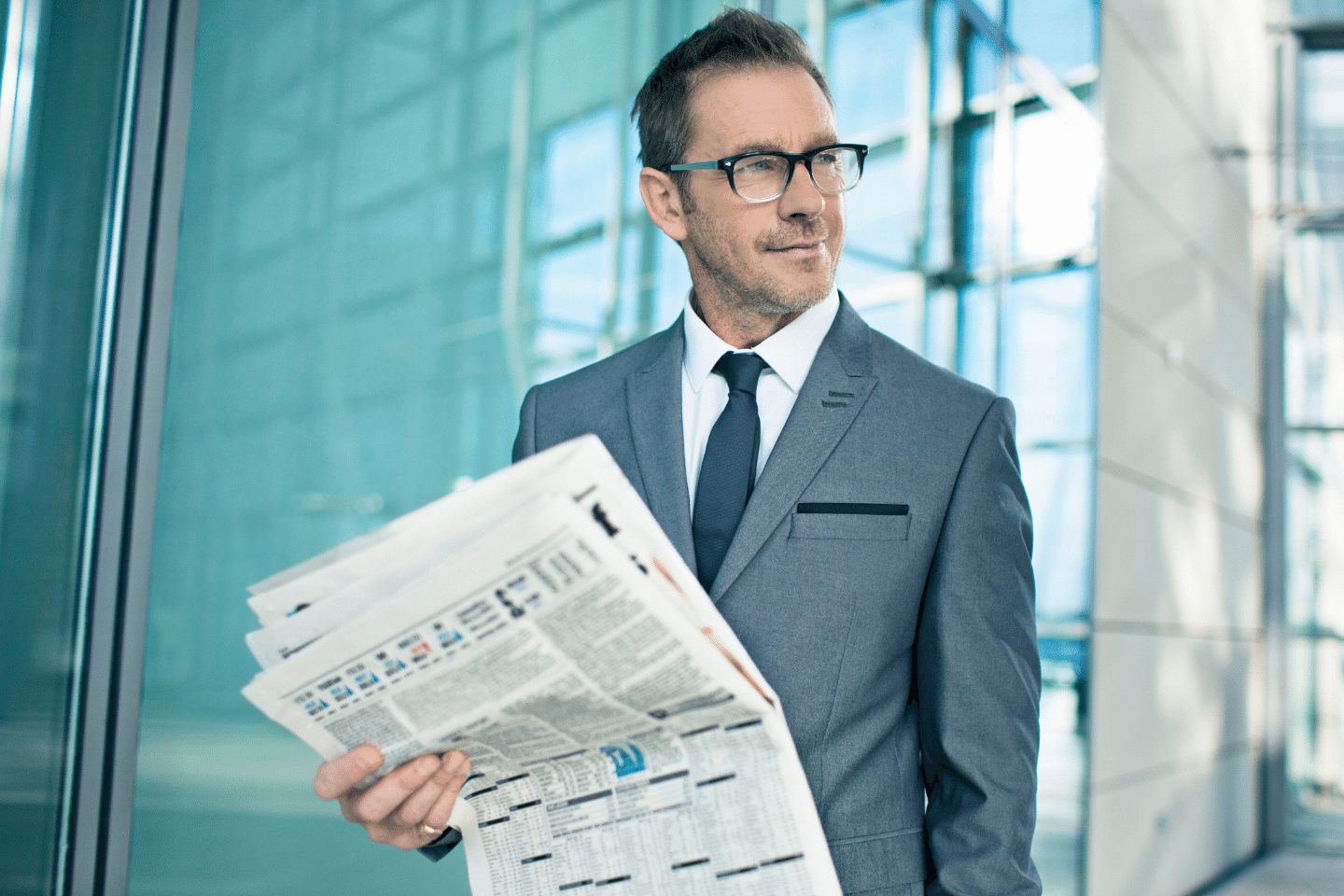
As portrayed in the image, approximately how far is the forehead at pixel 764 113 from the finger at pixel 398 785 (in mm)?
843

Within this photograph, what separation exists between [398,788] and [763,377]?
69 cm

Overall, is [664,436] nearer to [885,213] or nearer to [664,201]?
[664,201]

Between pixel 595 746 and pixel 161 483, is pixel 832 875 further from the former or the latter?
pixel 161 483

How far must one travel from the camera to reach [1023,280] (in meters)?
4.04

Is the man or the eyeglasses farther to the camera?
the eyeglasses

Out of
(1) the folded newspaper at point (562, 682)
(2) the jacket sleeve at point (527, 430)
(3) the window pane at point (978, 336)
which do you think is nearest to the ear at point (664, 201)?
(2) the jacket sleeve at point (527, 430)

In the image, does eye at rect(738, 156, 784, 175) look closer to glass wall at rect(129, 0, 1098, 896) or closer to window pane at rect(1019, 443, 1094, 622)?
glass wall at rect(129, 0, 1098, 896)

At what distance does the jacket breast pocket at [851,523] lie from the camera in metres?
1.21

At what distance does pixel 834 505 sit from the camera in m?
1.22

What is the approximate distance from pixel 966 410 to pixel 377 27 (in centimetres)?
131

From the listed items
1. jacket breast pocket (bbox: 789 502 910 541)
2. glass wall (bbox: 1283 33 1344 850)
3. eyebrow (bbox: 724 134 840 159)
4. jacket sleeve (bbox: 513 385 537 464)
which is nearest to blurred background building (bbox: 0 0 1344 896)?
jacket sleeve (bbox: 513 385 537 464)

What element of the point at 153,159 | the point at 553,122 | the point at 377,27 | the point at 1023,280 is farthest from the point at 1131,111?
the point at 153,159

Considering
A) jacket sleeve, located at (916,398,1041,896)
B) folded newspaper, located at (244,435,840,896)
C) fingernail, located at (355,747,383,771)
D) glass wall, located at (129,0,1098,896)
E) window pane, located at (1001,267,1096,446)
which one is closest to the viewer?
folded newspaper, located at (244,435,840,896)

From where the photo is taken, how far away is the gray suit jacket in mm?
1178
